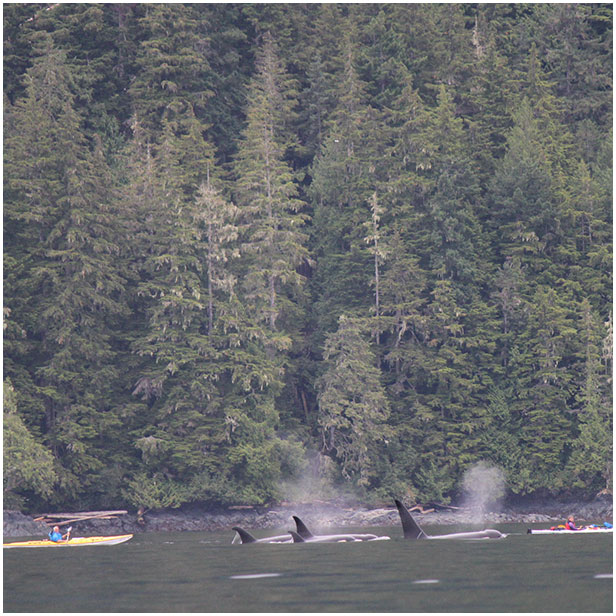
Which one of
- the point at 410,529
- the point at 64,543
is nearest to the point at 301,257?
the point at 64,543

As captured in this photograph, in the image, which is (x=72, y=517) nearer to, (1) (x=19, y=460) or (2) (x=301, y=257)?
(1) (x=19, y=460)

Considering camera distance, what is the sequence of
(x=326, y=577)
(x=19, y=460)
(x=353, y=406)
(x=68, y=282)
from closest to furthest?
(x=326, y=577) < (x=19, y=460) < (x=68, y=282) < (x=353, y=406)

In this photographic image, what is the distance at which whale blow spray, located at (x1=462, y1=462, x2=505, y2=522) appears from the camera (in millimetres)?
66062

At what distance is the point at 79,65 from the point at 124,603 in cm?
6030

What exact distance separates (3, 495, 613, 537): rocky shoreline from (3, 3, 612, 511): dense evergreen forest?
0.94 m

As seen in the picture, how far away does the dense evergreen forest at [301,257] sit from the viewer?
207 ft

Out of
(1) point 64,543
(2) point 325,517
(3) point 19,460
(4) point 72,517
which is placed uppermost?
(3) point 19,460

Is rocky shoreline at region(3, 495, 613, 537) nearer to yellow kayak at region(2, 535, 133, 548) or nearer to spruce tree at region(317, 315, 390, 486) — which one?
spruce tree at region(317, 315, 390, 486)

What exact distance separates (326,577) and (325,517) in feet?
114

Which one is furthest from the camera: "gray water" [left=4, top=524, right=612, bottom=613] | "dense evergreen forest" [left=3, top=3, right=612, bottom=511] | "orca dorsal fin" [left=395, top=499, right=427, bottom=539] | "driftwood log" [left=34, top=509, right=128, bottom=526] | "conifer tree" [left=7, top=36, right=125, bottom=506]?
"dense evergreen forest" [left=3, top=3, right=612, bottom=511]

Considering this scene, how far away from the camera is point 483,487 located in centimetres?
6638

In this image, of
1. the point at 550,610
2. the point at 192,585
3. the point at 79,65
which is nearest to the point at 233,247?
the point at 79,65

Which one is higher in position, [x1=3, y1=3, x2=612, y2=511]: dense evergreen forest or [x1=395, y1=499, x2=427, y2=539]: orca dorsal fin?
[x1=3, y1=3, x2=612, y2=511]: dense evergreen forest

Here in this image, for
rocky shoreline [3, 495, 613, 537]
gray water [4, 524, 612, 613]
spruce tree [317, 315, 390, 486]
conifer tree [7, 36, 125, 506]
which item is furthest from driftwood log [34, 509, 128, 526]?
Result: spruce tree [317, 315, 390, 486]
